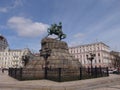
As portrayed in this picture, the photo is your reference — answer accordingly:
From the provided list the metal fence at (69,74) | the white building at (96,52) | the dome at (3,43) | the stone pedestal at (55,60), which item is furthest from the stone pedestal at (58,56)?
the dome at (3,43)

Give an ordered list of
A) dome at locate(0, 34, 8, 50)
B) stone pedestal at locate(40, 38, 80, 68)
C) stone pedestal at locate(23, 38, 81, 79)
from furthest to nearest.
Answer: dome at locate(0, 34, 8, 50) → stone pedestal at locate(40, 38, 80, 68) → stone pedestal at locate(23, 38, 81, 79)

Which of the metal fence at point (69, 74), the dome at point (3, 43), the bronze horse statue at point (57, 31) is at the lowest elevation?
the metal fence at point (69, 74)

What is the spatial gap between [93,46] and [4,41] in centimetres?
7833

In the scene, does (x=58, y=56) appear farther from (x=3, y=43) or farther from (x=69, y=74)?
(x=3, y=43)

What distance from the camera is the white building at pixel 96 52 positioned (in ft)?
318

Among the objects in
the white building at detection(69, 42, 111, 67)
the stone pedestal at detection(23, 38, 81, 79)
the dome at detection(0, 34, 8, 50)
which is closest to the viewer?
the stone pedestal at detection(23, 38, 81, 79)

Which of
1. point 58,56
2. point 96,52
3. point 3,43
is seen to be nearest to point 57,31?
point 58,56

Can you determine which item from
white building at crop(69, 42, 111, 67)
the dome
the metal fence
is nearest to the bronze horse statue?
the metal fence

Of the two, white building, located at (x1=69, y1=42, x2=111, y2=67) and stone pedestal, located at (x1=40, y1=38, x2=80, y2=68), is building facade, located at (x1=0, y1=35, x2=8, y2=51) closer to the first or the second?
white building, located at (x1=69, y1=42, x2=111, y2=67)

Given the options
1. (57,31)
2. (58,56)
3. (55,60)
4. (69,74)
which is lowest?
(69,74)

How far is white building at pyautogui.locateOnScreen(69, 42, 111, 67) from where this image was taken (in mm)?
96875

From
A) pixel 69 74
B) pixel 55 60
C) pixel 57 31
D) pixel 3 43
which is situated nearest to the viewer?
pixel 69 74

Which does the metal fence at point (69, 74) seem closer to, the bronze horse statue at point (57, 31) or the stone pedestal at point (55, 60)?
the stone pedestal at point (55, 60)

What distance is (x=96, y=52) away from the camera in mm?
97688
